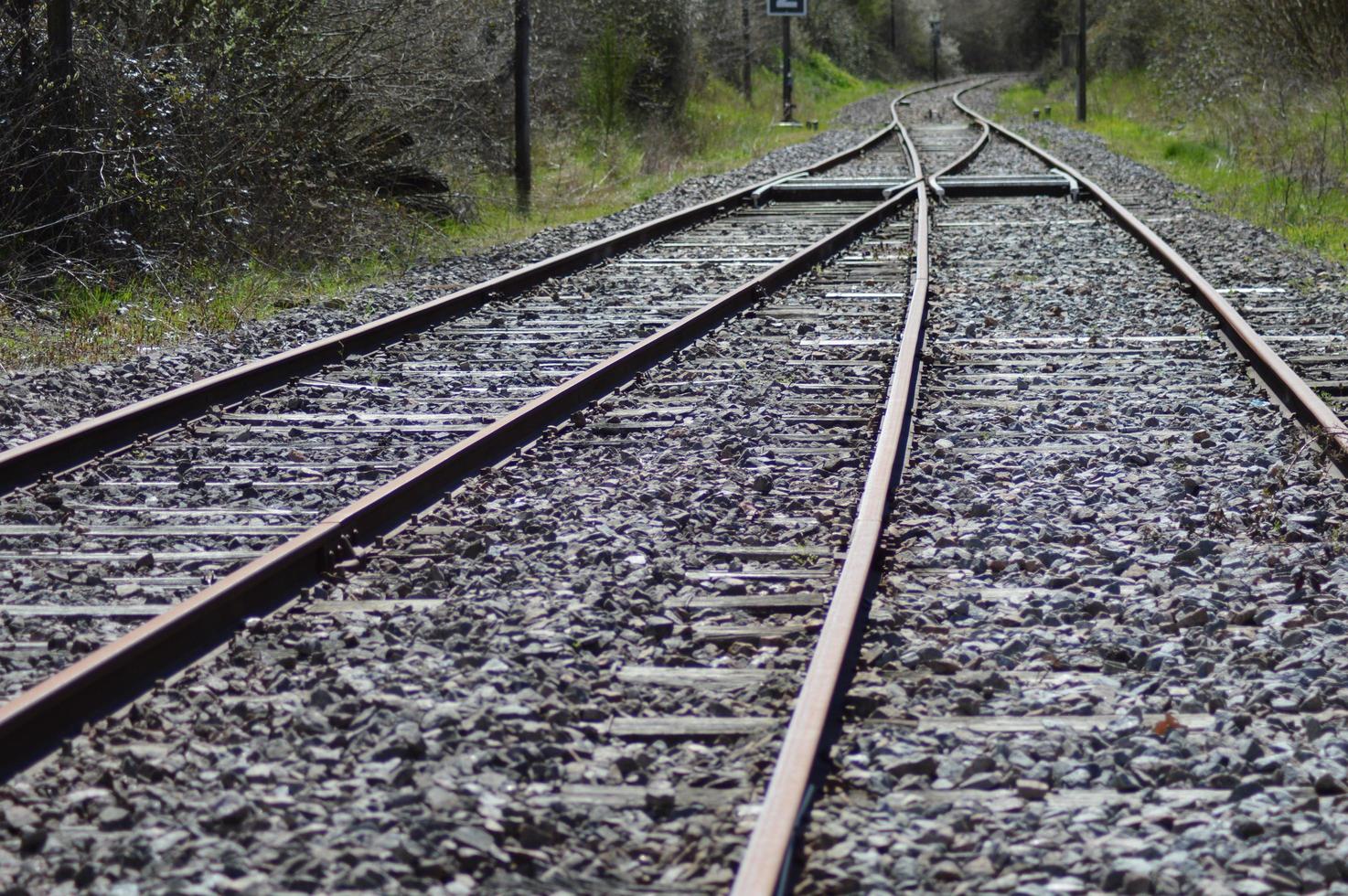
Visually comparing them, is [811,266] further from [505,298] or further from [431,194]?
[431,194]

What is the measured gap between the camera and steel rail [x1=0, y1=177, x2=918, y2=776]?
3193 mm

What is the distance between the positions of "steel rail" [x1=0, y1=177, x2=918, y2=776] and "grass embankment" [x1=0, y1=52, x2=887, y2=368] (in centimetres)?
320

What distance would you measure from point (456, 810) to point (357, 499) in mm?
2319

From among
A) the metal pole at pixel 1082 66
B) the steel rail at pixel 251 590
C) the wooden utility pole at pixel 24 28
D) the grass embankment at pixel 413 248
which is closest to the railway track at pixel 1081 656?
the steel rail at pixel 251 590

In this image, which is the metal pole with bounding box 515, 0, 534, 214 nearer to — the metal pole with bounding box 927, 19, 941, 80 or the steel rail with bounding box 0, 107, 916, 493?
the steel rail with bounding box 0, 107, 916, 493

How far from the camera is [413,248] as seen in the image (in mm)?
13047

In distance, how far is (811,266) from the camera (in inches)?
440

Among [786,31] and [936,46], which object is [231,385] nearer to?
[786,31]

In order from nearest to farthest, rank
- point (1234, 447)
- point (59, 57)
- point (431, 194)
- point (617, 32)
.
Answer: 1. point (1234, 447)
2. point (59, 57)
3. point (431, 194)
4. point (617, 32)

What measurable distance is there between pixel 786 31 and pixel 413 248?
27990 millimetres

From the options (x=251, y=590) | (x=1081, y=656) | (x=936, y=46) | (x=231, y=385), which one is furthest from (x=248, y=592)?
(x=936, y=46)

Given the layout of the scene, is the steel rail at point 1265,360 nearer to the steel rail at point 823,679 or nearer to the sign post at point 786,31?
the steel rail at point 823,679

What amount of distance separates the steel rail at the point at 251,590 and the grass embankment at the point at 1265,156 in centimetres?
760

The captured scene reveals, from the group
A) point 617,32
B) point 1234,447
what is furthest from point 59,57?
point 617,32
